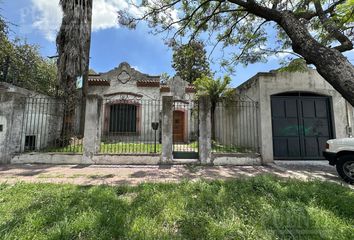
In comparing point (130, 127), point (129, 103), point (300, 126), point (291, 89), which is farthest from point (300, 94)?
point (130, 127)

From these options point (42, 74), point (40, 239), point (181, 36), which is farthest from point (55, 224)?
point (42, 74)

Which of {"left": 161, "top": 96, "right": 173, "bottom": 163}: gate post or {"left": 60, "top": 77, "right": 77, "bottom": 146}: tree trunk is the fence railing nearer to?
{"left": 60, "top": 77, "right": 77, "bottom": 146}: tree trunk

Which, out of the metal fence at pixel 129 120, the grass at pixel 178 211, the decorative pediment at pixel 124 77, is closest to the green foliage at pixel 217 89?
the metal fence at pixel 129 120

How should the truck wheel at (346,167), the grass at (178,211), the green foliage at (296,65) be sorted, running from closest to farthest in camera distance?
the grass at (178,211)
the truck wheel at (346,167)
the green foliage at (296,65)

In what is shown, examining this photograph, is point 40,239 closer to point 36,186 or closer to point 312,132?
point 36,186

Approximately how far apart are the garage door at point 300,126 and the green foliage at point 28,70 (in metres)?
14.0

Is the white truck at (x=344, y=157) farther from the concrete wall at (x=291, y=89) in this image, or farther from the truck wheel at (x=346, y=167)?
the concrete wall at (x=291, y=89)

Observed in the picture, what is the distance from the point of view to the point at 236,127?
12.2 metres

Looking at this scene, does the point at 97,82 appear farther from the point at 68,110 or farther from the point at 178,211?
the point at 178,211

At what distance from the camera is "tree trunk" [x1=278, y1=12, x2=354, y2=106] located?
153 inches

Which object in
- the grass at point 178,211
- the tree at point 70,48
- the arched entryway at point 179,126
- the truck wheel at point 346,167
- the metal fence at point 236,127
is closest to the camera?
the grass at point 178,211

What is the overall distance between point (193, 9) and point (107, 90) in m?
8.33

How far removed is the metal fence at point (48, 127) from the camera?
8.87 meters

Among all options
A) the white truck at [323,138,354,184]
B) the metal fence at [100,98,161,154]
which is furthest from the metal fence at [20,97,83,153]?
the white truck at [323,138,354,184]
